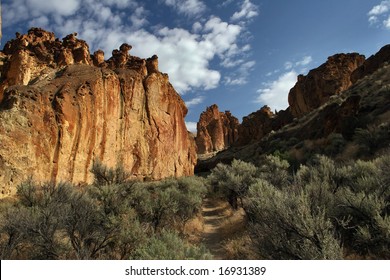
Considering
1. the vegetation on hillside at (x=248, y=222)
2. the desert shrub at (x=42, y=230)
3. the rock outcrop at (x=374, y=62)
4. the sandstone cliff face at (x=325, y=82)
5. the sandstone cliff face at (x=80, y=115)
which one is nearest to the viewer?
the vegetation on hillside at (x=248, y=222)

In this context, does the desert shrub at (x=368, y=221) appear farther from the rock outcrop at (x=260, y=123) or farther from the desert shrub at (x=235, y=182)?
the rock outcrop at (x=260, y=123)

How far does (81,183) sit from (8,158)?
23.5ft

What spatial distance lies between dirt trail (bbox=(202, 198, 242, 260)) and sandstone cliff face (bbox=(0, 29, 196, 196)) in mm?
12631

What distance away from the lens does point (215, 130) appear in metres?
118

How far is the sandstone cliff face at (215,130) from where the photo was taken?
112825 mm

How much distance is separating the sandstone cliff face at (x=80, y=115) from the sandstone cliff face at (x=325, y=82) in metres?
32.0

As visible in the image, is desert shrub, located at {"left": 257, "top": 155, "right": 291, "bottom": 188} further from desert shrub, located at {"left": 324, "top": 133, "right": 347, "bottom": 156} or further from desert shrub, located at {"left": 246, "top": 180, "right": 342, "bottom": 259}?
desert shrub, located at {"left": 246, "top": 180, "right": 342, "bottom": 259}

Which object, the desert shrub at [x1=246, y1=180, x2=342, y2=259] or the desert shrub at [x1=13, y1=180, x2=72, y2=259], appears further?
the desert shrub at [x1=13, y1=180, x2=72, y2=259]

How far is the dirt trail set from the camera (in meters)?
11.5

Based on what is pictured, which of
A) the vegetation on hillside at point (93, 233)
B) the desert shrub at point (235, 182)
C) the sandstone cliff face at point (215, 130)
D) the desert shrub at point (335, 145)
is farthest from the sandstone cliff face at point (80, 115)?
the sandstone cliff face at point (215, 130)

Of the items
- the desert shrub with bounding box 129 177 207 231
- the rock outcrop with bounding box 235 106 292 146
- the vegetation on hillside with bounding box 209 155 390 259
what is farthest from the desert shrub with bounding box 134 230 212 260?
the rock outcrop with bounding box 235 106 292 146

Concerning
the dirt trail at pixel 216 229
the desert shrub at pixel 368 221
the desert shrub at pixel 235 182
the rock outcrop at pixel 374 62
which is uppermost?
the rock outcrop at pixel 374 62

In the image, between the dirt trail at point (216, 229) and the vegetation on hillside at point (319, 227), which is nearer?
the vegetation on hillside at point (319, 227)
